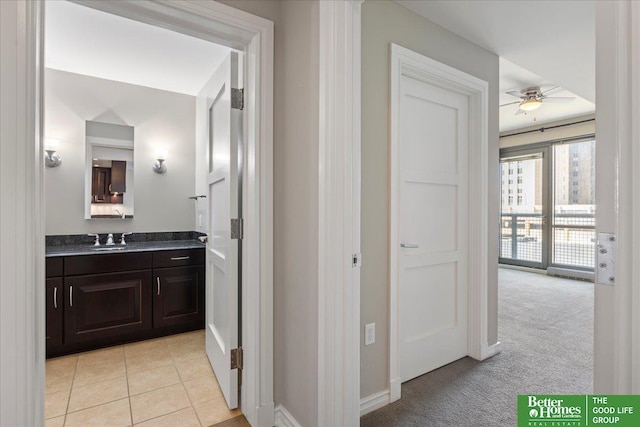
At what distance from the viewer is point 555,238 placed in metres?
5.70

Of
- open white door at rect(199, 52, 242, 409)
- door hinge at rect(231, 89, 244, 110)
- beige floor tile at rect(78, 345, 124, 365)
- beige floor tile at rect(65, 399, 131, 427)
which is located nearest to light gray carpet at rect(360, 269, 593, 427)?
open white door at rect(199, 52, 242, 409)

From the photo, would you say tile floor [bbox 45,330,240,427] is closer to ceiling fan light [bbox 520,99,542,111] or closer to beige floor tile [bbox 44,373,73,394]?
beige floor tile [bbox 44,373,73,394]

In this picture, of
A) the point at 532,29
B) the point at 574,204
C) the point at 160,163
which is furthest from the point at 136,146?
the point at 574,204

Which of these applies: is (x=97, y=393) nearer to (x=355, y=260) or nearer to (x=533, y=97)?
(x=355, y=260)

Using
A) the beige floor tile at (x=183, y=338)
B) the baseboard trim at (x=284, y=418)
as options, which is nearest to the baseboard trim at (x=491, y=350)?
the baseboard trim at (x=284, y=418)

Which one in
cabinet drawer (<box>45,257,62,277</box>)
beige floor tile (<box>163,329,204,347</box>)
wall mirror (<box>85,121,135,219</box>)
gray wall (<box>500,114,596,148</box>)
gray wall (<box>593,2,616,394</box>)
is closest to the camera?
gray wall (<box>593,2,616,394</box>)

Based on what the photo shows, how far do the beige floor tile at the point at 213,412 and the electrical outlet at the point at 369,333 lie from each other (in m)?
0.86

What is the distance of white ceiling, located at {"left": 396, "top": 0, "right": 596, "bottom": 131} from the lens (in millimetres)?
1995

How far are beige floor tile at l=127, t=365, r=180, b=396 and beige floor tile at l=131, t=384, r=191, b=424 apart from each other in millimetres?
61

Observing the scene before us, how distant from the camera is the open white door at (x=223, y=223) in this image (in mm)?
1772

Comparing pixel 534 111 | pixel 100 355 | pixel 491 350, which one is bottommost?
pixel 100 355

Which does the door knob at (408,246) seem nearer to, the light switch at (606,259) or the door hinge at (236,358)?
the door hinge at (236,358)

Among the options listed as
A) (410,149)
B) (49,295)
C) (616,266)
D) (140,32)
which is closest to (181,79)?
(140,32)

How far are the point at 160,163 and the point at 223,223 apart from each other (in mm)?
2099
